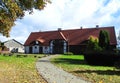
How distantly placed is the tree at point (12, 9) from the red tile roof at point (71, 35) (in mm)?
48689

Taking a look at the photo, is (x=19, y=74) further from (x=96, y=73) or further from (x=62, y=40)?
(x=62, y=40)

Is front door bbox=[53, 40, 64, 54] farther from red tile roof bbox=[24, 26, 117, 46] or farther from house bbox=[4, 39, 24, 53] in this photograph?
house bbox=[4, 39, 24, 53]

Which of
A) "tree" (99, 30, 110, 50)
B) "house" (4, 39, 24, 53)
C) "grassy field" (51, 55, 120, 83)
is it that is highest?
"house" (4, 39, 24, 53)

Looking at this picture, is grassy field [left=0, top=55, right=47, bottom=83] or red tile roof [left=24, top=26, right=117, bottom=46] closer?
grassy field [left=0, top=55, right=47, bottom=83]

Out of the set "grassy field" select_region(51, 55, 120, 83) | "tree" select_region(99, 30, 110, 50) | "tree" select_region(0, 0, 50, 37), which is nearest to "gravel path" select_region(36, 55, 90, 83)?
"grassy field" select_region(51, 55, 120, 83)

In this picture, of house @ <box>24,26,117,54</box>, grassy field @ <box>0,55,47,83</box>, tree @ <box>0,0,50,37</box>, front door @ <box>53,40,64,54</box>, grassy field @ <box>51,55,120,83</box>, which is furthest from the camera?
front door @ <box>53,40,64,54</box>

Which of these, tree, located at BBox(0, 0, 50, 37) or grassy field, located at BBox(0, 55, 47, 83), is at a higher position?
tree, located at BBox(0, 0, 50, 37)

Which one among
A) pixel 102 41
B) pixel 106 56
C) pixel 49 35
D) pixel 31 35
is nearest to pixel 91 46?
pixel 102 41

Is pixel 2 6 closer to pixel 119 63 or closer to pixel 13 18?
pixel 13 18

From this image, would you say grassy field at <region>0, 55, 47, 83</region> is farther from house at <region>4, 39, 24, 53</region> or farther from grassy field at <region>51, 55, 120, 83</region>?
house at <region>4, 39, 24, 53</region>

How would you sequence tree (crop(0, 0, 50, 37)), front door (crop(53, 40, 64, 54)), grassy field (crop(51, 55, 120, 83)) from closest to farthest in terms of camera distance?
grassy field (crop(51, 55, 120, 83)) < tree (crop(0, 0, 50, 37)) < front door (crop(53, 40, 64, 54))

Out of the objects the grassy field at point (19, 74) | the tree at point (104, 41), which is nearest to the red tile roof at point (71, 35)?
the tree at point (104, 41)

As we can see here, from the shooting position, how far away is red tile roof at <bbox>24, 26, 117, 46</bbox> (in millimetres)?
77500

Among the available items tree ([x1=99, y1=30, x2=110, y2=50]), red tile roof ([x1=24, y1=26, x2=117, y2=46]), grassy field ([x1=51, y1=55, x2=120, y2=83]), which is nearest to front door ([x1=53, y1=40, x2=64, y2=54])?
red tile roof ([x1=24, y1=26, x2=117, y2=46])
